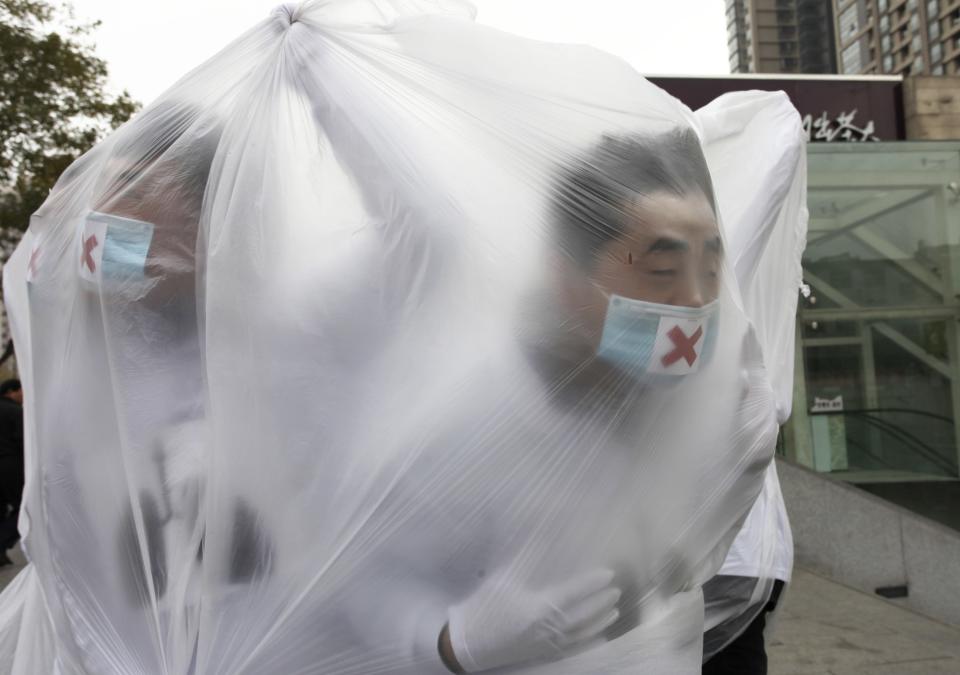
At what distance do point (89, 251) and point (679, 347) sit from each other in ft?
2.84

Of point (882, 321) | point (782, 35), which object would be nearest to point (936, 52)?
point (782, 35)

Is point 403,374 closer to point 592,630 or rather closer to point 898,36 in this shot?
point 592,630

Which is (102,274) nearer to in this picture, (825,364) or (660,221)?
(660,221)

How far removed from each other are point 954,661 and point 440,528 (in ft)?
14.3

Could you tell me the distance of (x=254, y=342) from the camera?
1.30 m

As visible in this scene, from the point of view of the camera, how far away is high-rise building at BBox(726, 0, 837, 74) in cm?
12812

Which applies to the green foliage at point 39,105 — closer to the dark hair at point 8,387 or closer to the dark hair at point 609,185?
the dark hair at point 8,387

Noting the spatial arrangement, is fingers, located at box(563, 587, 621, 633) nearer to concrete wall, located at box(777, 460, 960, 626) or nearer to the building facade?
concrete wall, located at box(777, 460, 960, 626)

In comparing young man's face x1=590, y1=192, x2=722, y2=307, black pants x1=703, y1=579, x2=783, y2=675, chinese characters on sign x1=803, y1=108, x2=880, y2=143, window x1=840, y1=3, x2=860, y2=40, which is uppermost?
window x1=840, y1=3, x2=860, y2=40

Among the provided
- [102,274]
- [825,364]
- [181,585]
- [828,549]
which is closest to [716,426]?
[181,585]

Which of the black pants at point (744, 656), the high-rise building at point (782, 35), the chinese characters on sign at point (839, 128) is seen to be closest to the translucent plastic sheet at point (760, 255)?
the black pants at point (744, 656)

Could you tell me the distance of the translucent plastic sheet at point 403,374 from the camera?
1.26 meters

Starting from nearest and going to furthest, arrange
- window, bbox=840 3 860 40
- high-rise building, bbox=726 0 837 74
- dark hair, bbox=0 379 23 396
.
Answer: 1. dark hair, bbox=0 379 23 396
2. window, bbox=840 3 860 40
3. high-rise building, bbox=726 0 837 74

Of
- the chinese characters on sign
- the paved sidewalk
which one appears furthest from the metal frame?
the chinese characters on sign
